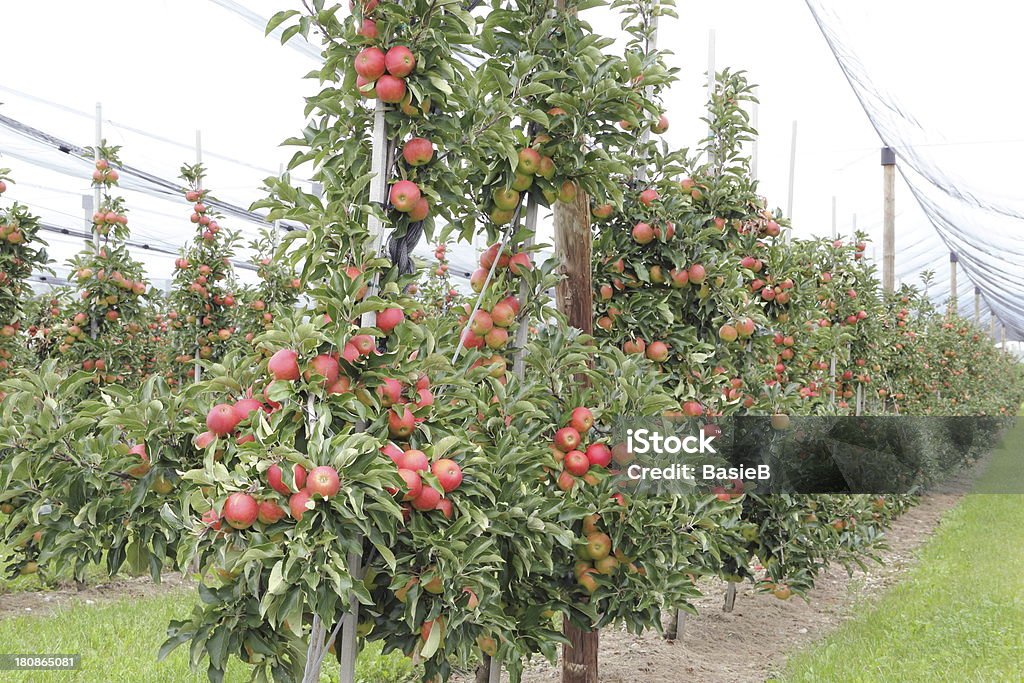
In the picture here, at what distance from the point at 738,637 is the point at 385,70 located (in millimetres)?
4088

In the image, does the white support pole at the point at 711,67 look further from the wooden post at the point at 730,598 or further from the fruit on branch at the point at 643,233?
the wooden post at the point at 730,598

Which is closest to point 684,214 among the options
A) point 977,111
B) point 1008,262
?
point 977,111

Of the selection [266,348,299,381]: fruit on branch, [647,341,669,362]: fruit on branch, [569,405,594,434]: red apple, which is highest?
[647,341,669,362]: fruit on branch

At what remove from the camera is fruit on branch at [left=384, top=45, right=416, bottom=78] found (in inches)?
80.0

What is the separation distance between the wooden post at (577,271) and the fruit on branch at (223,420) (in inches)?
62.4

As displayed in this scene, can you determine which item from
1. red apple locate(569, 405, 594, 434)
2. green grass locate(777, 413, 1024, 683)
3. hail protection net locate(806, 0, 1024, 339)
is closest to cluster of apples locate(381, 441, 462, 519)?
red apple locate(569, 405, 594, 434)

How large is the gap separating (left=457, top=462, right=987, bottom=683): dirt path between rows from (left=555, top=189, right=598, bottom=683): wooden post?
0.76 meters

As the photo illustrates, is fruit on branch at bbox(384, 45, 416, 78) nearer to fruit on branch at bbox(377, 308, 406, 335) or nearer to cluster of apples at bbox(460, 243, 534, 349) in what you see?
fruit on branch at bbox(377, 308, 406, 335)

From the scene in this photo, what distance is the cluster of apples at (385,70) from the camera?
6.68ft

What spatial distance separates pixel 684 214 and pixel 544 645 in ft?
6.34

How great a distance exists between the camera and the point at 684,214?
3.57 m

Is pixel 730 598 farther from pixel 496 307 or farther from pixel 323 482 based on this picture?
pixel 323 482

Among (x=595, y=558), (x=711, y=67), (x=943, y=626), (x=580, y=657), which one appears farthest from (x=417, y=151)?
(x=943, y=626)

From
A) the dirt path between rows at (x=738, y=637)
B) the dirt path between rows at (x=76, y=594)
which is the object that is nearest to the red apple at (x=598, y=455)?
the dirt path between rows at (x=738, y=637)
